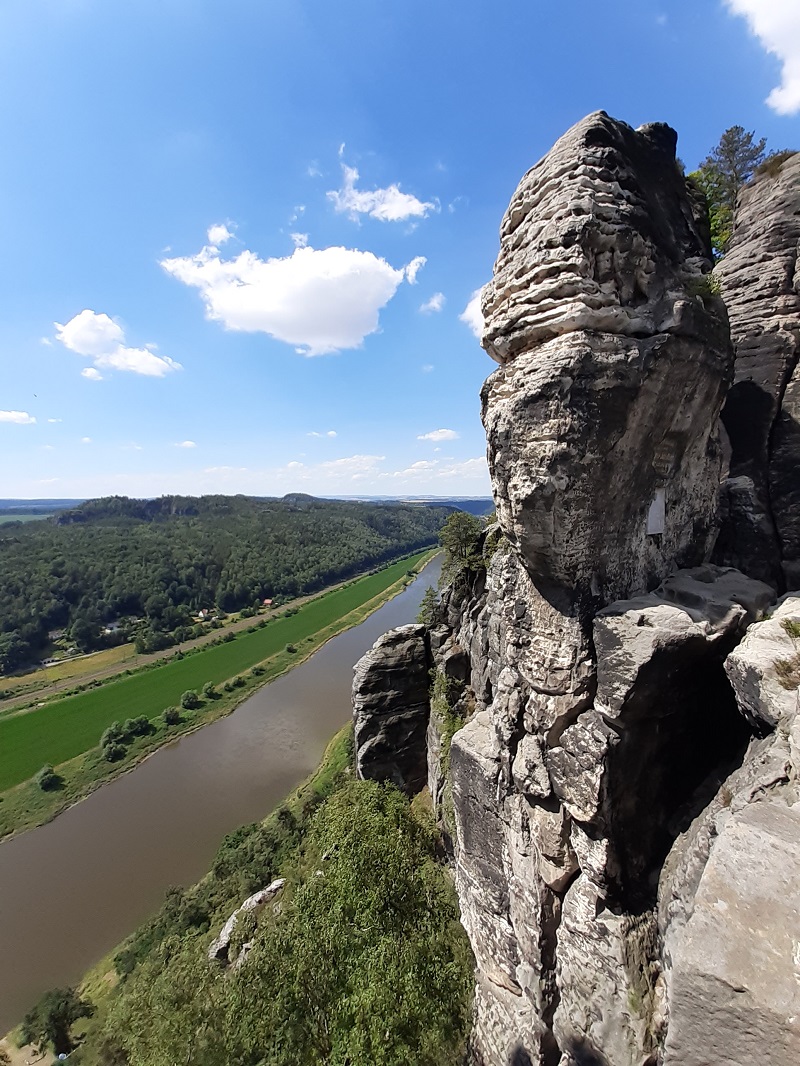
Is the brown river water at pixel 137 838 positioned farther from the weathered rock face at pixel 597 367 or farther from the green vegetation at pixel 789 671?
the green vegetation at pixel 789 671

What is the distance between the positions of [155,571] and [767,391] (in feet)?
263

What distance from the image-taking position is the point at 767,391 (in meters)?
8.67

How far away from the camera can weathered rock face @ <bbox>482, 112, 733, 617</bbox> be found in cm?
618

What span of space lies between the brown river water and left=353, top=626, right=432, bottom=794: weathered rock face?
38.6 ft

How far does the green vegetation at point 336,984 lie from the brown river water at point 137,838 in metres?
8.70

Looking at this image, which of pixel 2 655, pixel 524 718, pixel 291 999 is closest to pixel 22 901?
pixel 291 999

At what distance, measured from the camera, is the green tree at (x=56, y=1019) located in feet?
45.5

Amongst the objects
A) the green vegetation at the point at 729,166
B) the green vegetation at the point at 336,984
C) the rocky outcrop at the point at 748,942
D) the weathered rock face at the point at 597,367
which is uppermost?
the green vegetation at the point at 729,166

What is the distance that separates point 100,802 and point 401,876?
25.5 m

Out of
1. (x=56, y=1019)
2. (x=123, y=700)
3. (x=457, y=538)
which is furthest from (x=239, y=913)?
(x=123, y=700)

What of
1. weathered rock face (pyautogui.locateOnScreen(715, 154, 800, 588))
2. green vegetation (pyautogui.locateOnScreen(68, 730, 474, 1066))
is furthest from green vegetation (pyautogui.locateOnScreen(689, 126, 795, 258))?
green vegetation (pyautogui.locateOnScreen(68, 730, 474, 1066))

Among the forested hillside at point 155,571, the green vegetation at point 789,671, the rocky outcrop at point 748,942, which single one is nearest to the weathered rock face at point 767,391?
the green vegetation at point 789,671

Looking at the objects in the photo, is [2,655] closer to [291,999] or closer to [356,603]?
[356,603]

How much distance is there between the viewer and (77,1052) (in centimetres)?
1309
